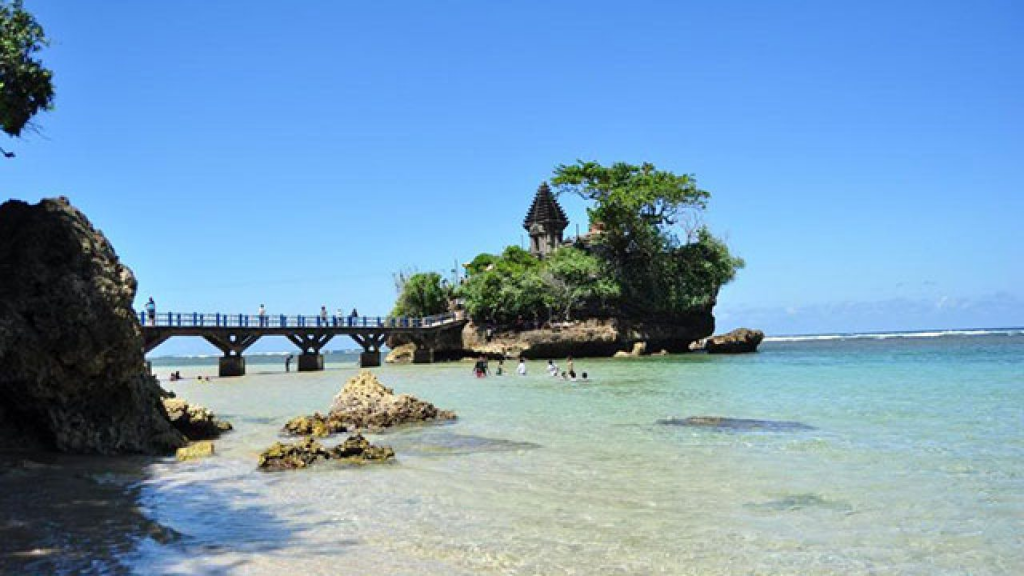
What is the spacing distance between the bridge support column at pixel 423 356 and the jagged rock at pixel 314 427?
38.4m

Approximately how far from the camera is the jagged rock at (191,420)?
14.9 meters

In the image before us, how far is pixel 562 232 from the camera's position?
81.1 meters

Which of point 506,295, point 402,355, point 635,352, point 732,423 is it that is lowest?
point 732,423

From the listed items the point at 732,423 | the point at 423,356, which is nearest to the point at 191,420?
the point at 732,423

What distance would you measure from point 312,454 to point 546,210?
Answer: 69190mm

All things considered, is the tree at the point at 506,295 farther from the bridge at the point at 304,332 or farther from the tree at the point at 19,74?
the tree at the point at 19,74

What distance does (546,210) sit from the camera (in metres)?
79.6

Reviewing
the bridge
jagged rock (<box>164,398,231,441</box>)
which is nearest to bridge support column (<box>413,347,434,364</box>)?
the bridge

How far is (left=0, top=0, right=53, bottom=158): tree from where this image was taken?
12.6m

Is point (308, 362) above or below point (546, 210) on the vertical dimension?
below

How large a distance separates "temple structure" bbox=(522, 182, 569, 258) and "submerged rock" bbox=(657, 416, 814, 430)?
61.6 meters

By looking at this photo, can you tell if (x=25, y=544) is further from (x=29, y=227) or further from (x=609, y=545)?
(x=29, y=227)

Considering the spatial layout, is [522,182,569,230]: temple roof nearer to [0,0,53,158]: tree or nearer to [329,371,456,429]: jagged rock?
[329,371,456,429]: jagged rock

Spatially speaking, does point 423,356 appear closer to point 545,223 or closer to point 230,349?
point 230,349
